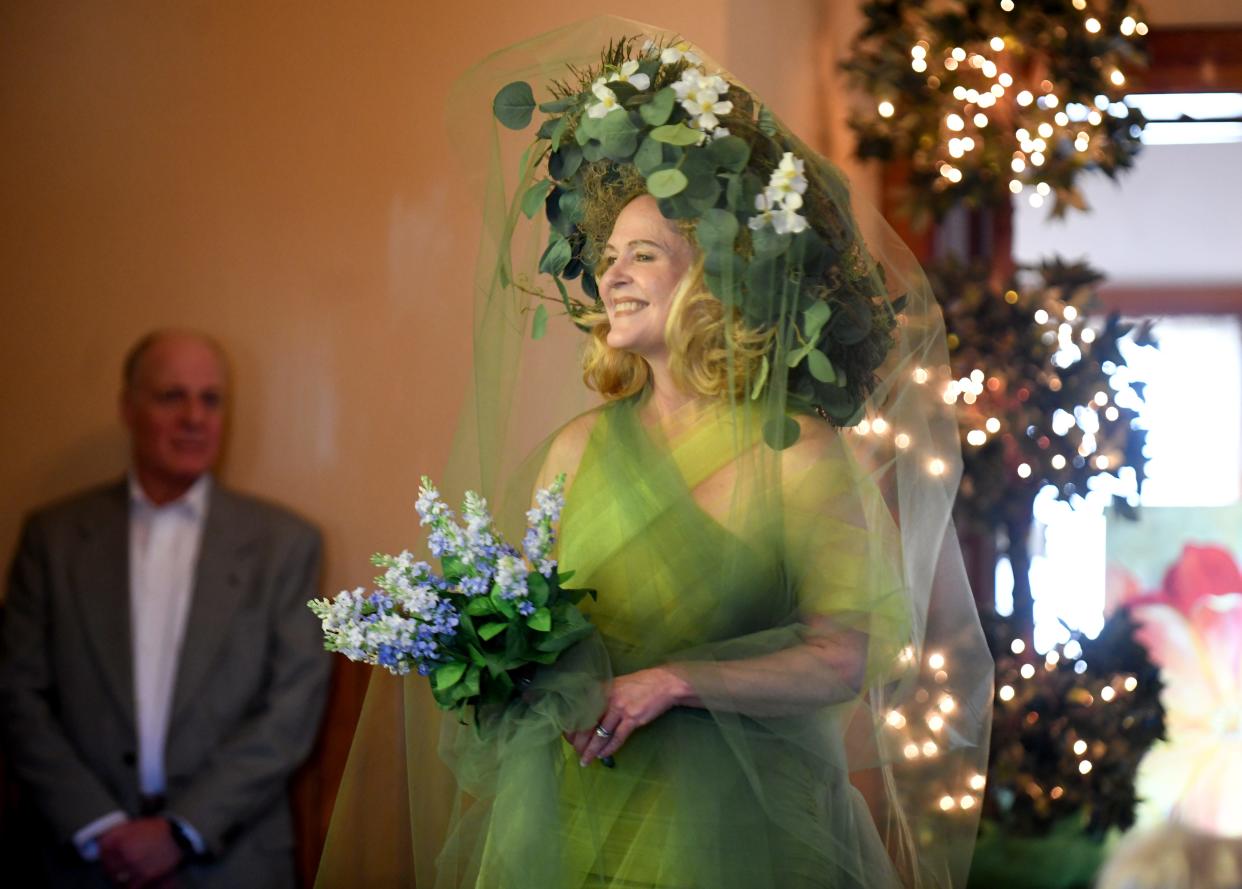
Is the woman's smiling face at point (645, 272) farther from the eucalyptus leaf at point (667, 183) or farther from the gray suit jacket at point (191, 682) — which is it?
the gray suit jacket at point (191, 682)

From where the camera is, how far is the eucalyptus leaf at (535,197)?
195 cm

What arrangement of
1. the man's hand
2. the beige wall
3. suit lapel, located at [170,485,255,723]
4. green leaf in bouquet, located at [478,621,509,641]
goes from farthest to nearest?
the beige wall
suit lapel, located at [170,485,255,723]
the man's hand
green leaf in bouquet, located at [478,621,509,641]

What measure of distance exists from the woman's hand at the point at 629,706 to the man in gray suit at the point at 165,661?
1.64 meters

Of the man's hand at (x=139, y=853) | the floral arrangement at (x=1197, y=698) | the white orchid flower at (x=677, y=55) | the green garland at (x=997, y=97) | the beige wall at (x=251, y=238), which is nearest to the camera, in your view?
the white orchid flower at (x=677, y=55)

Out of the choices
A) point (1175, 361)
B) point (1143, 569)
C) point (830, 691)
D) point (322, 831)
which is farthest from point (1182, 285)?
point (830, 691)

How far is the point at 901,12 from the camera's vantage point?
3701 mm

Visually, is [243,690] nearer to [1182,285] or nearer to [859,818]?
[859,818]

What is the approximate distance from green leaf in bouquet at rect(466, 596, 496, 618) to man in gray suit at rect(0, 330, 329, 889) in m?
1.67

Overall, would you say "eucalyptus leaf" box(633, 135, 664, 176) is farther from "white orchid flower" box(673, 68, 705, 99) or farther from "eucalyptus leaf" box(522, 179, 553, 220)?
"eucalyptus leaf" box(522, 179, 553, 220)

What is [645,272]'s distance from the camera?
6.01ft

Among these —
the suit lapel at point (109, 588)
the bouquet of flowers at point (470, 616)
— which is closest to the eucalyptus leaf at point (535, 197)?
the bouquet of flowers at point (470, 616)

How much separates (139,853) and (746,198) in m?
2.05

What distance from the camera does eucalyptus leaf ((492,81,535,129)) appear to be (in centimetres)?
193

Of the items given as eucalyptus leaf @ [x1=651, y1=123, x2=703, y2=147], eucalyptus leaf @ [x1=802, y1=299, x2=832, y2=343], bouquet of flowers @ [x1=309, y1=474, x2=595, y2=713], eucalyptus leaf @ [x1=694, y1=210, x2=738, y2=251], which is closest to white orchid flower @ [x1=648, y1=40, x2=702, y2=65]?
eucalyptus leaf @ [x1=651, y1=123, x2=703, y2=147]
